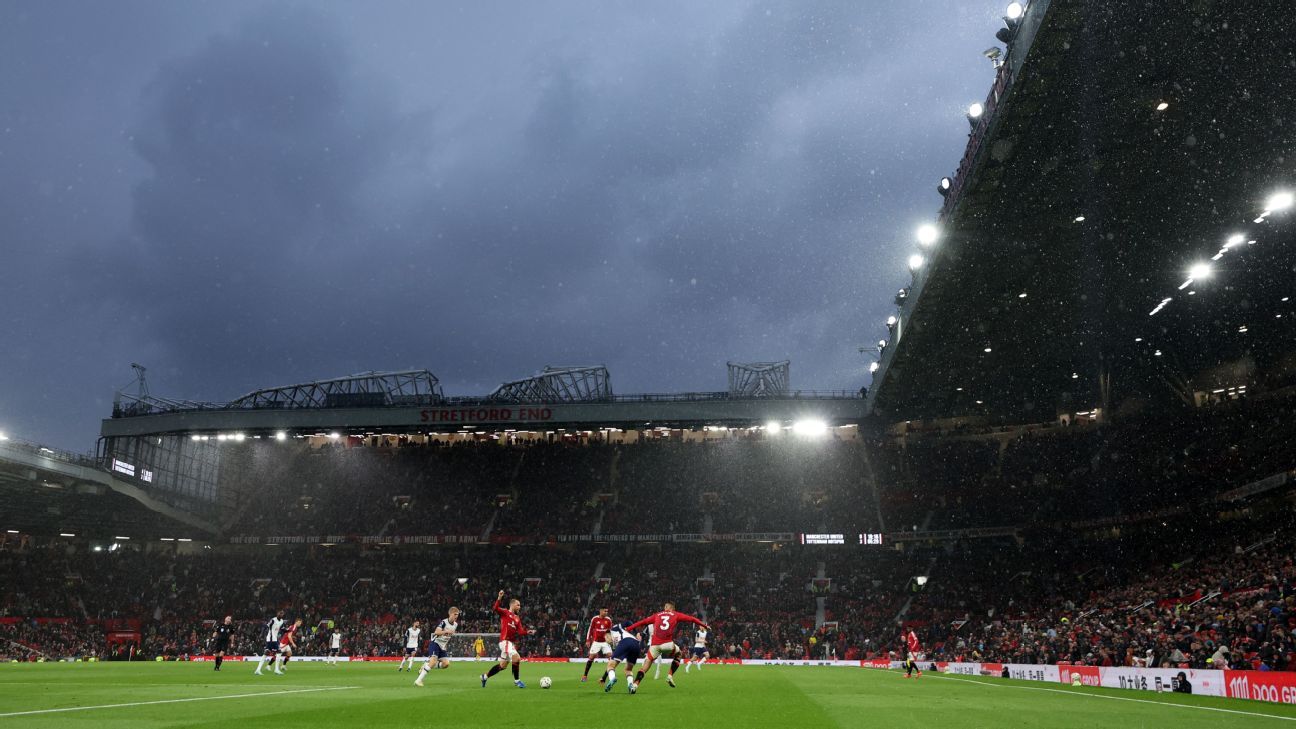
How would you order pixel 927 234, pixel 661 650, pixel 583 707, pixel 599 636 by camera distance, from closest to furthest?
pixel 583 707 < pixel 661 650 < pixel 599 636 < pixel 927 234

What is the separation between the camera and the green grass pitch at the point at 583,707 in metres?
12.3

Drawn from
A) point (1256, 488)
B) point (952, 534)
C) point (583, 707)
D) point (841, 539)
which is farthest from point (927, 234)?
point (952, 534)

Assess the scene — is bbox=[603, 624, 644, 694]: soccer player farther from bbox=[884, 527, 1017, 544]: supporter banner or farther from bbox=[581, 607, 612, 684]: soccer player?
bbox=[884, 527, 1017, 544]: supporter banner

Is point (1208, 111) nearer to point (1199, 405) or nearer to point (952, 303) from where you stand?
point (952, 303)

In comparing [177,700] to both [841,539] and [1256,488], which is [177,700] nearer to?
[1256,488]

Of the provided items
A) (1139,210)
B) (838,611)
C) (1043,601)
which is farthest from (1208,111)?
(838,611)

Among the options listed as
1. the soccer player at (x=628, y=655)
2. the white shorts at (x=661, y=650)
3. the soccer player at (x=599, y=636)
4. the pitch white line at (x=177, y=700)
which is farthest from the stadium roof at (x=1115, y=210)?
the pitch white line at (x=177, y=700)

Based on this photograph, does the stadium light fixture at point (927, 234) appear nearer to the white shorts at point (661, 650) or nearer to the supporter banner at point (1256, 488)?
the white shorts at point (661, 650)

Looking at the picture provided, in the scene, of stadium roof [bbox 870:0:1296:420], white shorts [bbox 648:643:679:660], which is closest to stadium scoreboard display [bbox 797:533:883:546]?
stadium roof [bbox 870:0:1296:420]

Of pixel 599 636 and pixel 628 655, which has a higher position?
pixel 599 636

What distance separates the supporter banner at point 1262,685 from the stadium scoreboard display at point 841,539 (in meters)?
36.3

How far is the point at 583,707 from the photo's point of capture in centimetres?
1469

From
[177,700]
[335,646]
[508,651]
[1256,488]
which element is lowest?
[335,646]

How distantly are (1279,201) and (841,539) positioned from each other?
1372 inches
